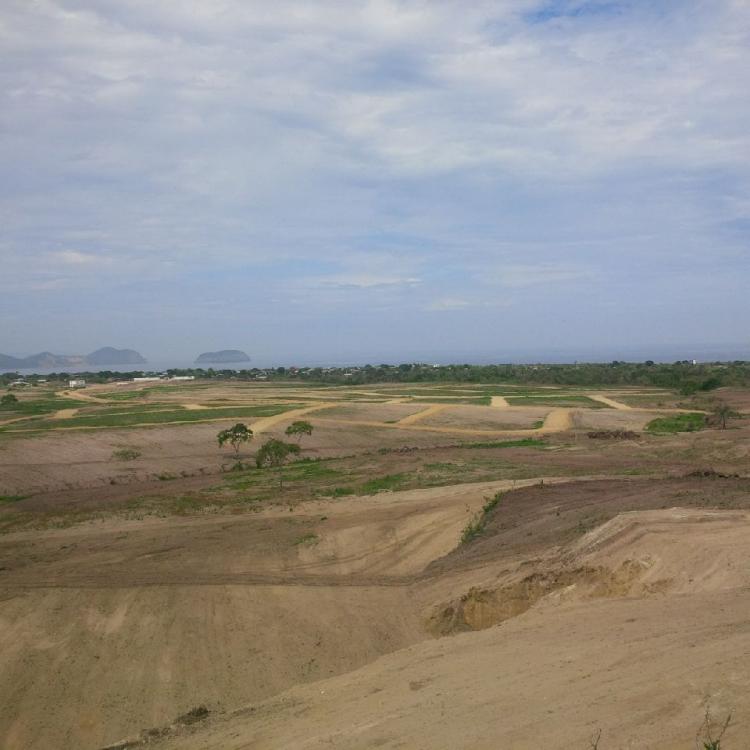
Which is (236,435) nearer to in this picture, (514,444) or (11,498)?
(11,498)

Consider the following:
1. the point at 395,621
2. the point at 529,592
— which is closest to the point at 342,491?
the point at 395,621

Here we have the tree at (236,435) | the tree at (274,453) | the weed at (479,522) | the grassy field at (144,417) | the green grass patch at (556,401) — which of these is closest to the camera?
the weed at (479,522)

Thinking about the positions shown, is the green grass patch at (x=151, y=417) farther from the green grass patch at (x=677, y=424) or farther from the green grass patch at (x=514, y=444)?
the green grass patch at (x=677, y=424)

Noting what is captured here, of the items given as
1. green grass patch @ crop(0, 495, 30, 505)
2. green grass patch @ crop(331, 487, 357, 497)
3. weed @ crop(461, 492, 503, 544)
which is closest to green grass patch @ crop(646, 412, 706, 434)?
green grass patch @ crop(331, 487, 357, 497)

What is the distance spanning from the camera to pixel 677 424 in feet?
197

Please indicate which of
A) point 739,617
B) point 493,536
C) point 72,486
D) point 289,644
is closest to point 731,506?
point 493,536

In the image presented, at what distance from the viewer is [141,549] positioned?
23938 mm

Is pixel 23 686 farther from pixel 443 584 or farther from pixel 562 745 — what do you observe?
pixel 562 745

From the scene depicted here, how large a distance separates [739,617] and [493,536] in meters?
11.4

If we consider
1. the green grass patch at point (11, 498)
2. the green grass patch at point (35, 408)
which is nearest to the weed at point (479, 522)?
the green grass patch at point (11, 498)

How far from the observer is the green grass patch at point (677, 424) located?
186 ft

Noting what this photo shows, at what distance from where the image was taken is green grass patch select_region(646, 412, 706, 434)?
56750 mm

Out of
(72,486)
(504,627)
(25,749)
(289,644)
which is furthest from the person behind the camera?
(72,486)

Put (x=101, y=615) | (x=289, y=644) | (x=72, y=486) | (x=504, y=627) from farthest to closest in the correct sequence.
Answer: (x=72, y=486), (x=101, y=615), (x=289, y=644), (x=504, y=627)
